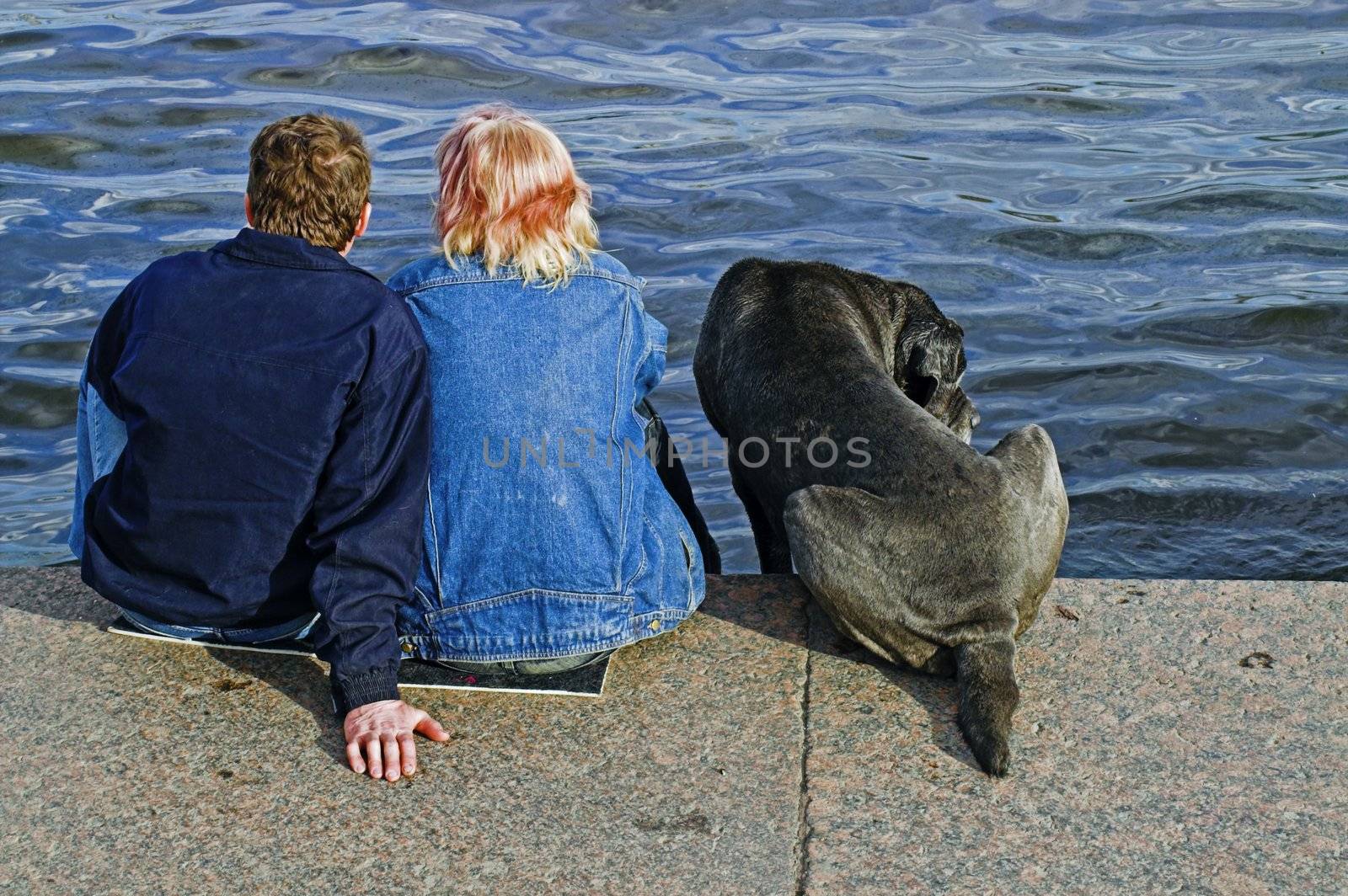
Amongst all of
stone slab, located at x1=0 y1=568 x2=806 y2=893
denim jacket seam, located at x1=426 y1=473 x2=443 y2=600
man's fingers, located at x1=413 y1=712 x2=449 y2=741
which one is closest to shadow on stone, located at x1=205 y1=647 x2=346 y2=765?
stone slab, located at x1=0 y1=568 x2=806 y2=893

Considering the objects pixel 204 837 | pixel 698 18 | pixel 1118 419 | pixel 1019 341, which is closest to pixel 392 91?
pixel 698 18

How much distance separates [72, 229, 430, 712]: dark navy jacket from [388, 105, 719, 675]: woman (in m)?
0.17

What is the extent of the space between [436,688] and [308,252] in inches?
52.8

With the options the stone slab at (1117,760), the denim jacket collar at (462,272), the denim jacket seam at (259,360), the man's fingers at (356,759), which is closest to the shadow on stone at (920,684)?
the stone slab at (1117,760)

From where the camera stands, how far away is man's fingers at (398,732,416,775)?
3.98 m

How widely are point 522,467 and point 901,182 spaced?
9.60 m

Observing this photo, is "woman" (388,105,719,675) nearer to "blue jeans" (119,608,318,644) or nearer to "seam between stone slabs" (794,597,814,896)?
"blue jeans" (119,608,318,644)

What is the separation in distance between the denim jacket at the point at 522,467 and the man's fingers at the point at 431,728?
0.31 m

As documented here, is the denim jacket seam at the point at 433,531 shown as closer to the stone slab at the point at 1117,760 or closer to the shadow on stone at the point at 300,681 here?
the shadow on stone at the point at 300,681

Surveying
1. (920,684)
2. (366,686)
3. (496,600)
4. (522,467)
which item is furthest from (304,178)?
(920,684)

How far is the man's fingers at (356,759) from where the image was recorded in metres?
4.01

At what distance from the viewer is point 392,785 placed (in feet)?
13.0

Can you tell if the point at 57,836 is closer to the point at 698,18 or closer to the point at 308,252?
the point at 308,252

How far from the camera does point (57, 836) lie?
149 inches
